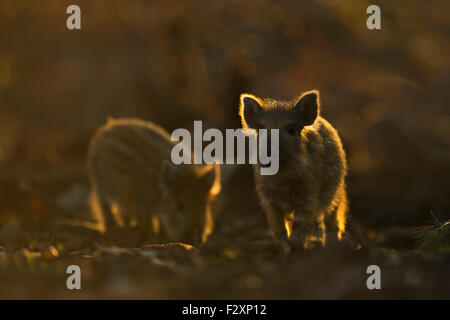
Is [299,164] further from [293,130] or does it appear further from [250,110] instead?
[250,110]

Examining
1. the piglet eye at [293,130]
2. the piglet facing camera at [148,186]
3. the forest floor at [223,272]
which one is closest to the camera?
the forest floor at [223,272]

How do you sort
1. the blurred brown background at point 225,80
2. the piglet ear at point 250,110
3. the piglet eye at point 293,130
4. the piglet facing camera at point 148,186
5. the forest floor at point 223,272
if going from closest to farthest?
the forest floor at point 223,272 → the piglet eye at point 293,130 → the piglet ear at point 250,110 → the piglet facing camera at point 148,186 → the blurred brown background at point 225,80

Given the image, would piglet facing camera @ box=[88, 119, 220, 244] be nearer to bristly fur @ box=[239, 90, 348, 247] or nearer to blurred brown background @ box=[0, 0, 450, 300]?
blurred brown background @ box=[0, 0, 450, 300]

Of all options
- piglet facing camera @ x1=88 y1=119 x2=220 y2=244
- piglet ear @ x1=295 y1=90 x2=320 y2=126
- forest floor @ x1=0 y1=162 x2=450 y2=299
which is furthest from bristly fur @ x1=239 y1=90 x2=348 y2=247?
piglet facing camera @ x1=88 y1=119 x2=220 y2=244

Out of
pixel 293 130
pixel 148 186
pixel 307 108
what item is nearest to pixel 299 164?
pixel 293 130

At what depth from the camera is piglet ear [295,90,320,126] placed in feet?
17.8

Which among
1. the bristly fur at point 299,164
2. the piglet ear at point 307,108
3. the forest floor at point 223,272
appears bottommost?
the forest floor at point 223,272

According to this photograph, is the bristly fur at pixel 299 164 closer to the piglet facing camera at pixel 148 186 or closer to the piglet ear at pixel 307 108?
the piglet ear at pixel 307 108

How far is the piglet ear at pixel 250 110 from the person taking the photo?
5574 millimetres

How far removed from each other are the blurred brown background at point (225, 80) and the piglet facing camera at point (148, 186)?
1.34 metres

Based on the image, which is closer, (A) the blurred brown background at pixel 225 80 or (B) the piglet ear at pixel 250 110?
(B) the piglet ear at pixel 250 110

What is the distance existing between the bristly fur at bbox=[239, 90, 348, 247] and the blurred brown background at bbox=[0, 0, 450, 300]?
2500 mm

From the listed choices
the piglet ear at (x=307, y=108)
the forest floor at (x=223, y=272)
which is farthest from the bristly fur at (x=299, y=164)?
the forest floor at (x=223, y=272)

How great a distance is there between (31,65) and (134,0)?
522 centimetres
